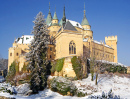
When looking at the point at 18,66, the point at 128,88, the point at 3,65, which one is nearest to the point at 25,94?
the point at 18,66

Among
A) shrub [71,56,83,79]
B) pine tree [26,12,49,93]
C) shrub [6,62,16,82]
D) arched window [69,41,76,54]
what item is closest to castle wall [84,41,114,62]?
arched window [69,41,76,54]

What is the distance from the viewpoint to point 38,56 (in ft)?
91.7

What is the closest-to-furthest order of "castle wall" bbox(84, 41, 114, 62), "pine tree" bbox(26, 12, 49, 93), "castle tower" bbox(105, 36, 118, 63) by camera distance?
"pine tree" bbox(26, 12, 49, 93) → "castle wall" bbox(84, 41, 114, 62) → "castle tower" bbox(105, 36, 118, 63)

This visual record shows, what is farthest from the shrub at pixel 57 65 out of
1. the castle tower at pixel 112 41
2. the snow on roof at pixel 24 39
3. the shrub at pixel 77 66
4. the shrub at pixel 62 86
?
the castle tower at pixel 112 41

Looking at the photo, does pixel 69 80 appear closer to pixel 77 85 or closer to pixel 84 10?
pixel 77 85

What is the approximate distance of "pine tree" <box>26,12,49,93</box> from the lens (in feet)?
86.8

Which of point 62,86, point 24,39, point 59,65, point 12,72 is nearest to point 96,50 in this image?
point 24,39

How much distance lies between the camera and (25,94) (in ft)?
82.4

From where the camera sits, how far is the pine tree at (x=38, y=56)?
2646cm

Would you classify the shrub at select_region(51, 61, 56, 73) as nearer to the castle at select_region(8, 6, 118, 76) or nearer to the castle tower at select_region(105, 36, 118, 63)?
the castle at select_region(8, 6, 118, 76)

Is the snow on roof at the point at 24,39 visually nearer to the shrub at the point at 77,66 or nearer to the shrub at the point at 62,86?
the shrub at the point at 77,66

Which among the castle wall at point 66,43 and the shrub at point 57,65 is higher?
the castle wall at point 66,43

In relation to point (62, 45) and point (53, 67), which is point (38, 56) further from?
point (62, 45)

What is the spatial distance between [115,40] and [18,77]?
42.9 meters
